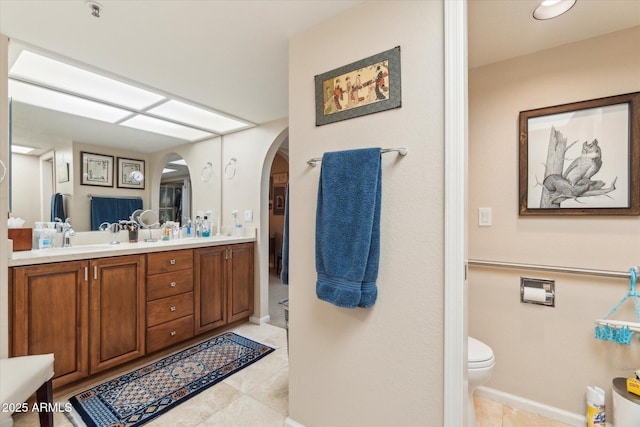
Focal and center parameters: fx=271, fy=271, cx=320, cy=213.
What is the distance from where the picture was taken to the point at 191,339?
2.60 metres

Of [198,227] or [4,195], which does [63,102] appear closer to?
[4,195]

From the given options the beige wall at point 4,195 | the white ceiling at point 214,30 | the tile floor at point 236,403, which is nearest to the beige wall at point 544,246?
the white ceiling at point 214,30

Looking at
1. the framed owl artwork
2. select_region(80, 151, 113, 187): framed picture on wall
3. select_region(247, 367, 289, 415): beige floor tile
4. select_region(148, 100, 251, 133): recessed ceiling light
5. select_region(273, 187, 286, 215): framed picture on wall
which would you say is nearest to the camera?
the framed owl artwork

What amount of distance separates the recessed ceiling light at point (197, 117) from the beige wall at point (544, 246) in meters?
2.30

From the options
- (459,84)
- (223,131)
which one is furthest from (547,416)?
(223,131)

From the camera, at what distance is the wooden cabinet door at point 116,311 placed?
187 cm

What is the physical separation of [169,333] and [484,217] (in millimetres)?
2652

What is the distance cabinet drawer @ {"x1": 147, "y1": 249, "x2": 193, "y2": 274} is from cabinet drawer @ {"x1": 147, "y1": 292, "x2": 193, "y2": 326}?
9.9 inches

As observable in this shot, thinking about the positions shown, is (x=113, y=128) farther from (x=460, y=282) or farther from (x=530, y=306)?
(x=530, y=306)

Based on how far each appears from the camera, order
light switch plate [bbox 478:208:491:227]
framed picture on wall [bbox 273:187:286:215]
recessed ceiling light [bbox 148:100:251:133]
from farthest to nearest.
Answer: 1. framed picture on wall [bbox 273:187:286:215]
2. recessed ceiling light [bbox 148:100:251:133]
3. light switch plate [bbox 478:208:491:227]

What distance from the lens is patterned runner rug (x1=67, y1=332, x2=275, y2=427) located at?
1.60 m

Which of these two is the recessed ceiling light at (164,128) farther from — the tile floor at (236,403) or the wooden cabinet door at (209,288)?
the tile floor at (236,403)

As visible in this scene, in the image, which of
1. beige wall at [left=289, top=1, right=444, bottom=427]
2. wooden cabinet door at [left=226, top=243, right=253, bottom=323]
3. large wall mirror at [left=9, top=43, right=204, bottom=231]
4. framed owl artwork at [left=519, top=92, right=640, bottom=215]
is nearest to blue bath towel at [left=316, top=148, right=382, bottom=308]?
beige wall at [left=289, top=1, right=444, bottom=427]

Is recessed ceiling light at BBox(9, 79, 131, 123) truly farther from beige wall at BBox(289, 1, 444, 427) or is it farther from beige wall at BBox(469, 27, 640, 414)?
beige wall at BBox(469, 27, 640, 414)
